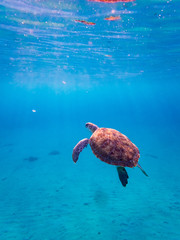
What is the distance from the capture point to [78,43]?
1502 cm

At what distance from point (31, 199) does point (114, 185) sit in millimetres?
5442

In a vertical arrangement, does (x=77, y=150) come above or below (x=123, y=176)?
above

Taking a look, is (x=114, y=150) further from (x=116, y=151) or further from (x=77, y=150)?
(x=77, y=150)

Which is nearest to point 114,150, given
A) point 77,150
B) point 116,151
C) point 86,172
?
point 116,151

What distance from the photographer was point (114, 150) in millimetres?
4852

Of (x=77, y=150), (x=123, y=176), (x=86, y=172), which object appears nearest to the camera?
(x=123, y=176)

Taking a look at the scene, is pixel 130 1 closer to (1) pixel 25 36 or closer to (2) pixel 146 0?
(2) pixel 146 0

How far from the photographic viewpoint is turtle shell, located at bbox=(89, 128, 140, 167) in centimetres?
466

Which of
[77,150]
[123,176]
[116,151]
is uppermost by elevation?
[116,151]

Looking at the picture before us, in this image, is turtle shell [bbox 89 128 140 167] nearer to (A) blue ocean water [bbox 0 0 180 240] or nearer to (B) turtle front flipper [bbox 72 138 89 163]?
(B) turtle front flipper [bbox 72 138 89 163]

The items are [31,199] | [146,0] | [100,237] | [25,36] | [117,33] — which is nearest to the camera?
[100,237]

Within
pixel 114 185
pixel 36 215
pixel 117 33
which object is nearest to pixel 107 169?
pixel 114 185

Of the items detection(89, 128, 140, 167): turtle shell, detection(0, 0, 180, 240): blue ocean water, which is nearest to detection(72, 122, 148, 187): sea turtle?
detection(89, 128, 140, 167): turtle shell

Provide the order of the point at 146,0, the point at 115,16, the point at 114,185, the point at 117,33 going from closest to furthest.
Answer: the point at 146,0
the point at 115,16
the point at 114,185
the point at 117,33
